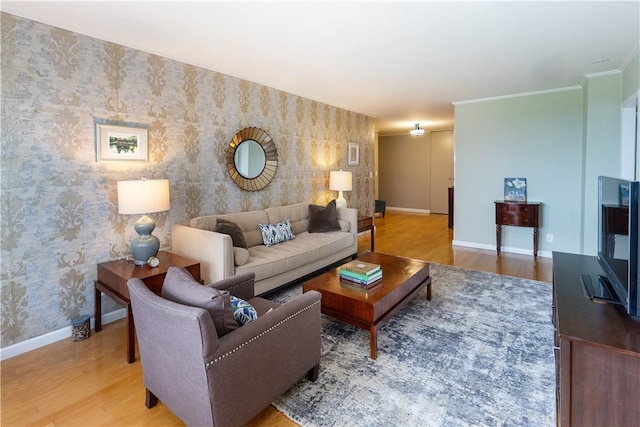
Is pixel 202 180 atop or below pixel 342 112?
below

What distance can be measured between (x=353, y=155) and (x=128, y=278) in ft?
15.0

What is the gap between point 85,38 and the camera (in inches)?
106

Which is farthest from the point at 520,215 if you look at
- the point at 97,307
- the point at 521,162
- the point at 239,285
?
the point at 97,307

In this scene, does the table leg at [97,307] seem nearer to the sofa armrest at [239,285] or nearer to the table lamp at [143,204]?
the table lamp at [143,204]

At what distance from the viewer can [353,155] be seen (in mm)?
6148

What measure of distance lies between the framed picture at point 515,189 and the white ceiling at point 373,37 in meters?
1.42

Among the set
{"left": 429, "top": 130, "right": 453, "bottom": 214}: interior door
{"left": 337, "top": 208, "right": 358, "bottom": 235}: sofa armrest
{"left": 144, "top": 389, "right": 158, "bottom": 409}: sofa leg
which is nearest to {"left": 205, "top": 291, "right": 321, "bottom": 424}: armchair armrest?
{"left": 144, "top": 389, "right": 158, "bottom": 409}: sofa leg

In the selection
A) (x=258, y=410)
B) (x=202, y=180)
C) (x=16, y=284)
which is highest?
(x=202, y=180)

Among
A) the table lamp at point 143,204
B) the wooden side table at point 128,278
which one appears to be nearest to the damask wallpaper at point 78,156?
the wooden side table at point 128,278

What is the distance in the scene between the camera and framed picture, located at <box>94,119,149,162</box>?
2.78 m

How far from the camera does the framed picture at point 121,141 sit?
110 inches

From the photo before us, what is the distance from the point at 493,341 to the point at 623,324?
→ 119 cm

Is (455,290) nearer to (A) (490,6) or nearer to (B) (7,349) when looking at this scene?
(A) (490,6)

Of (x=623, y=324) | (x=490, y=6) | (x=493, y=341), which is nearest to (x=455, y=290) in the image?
(x=493, y=341)
